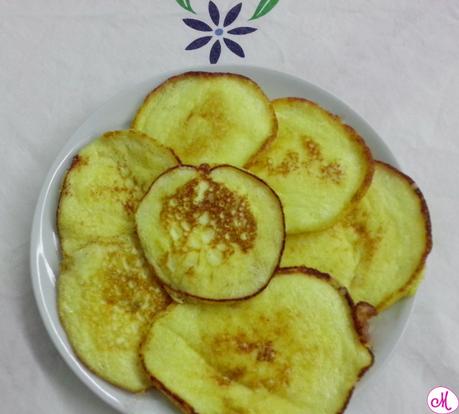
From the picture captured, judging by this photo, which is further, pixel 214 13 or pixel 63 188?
pixel 214 13

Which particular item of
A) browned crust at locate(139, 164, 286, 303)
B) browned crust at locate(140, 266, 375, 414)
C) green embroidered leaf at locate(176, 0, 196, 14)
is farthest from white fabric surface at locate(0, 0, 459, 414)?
browned crust at locate(139, 164, 286, 303)

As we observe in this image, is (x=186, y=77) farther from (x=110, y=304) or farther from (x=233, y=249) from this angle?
(x=110, y=304)

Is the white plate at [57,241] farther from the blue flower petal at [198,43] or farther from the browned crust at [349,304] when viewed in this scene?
the blue flower petal at [198,43]

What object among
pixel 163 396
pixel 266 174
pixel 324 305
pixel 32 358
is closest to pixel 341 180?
pixel 266 174

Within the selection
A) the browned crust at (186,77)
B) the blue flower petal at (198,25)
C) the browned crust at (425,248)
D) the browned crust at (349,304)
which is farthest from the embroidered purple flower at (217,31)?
the browned crust at (349,304)

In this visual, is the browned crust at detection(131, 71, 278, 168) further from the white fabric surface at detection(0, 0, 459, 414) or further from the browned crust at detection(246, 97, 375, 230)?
the white fabric surface at detection(0, 0, 459, 414)

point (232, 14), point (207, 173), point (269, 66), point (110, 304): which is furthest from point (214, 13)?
point (110, 304)

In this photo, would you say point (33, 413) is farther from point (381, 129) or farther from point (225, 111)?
point (381, 129)
